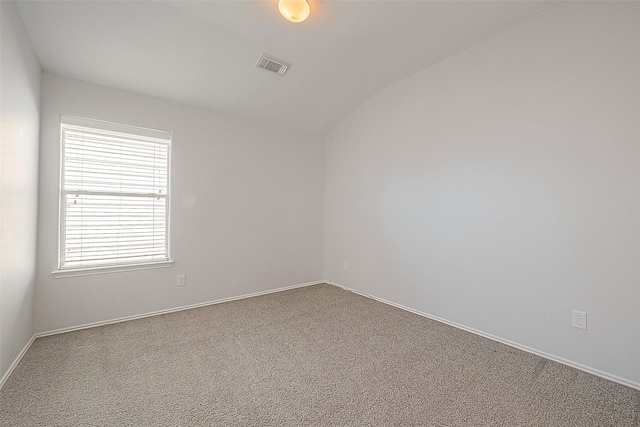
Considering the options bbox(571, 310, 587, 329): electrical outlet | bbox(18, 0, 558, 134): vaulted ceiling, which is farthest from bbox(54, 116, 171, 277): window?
bbox(571, 310, 587, 329): electrical outlet

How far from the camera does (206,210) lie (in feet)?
10.6

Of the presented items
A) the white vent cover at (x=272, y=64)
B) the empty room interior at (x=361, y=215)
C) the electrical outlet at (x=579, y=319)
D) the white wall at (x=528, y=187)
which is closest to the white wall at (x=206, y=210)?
the empty room interior at (x=361, y=215)

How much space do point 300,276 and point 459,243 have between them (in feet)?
7.46

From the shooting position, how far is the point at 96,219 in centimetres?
266

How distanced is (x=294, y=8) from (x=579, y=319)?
122 inches

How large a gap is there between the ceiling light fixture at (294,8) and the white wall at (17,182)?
5.46ft

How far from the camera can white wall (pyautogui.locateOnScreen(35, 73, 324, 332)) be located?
2.43 meters

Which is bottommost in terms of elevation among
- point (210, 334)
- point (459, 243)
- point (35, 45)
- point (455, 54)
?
point (210, 334)

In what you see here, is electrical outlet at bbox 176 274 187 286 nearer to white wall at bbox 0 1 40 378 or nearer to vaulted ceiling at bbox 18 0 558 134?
white wall at bbox 0 1 40 378

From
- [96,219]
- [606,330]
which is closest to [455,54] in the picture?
[606,330]

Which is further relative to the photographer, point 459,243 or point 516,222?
point 459,243

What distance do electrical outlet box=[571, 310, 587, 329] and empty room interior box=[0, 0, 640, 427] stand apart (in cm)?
1

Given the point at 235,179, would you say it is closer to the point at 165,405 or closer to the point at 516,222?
the point at 165,405

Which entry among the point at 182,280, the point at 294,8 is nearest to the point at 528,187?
the point at 294,8
